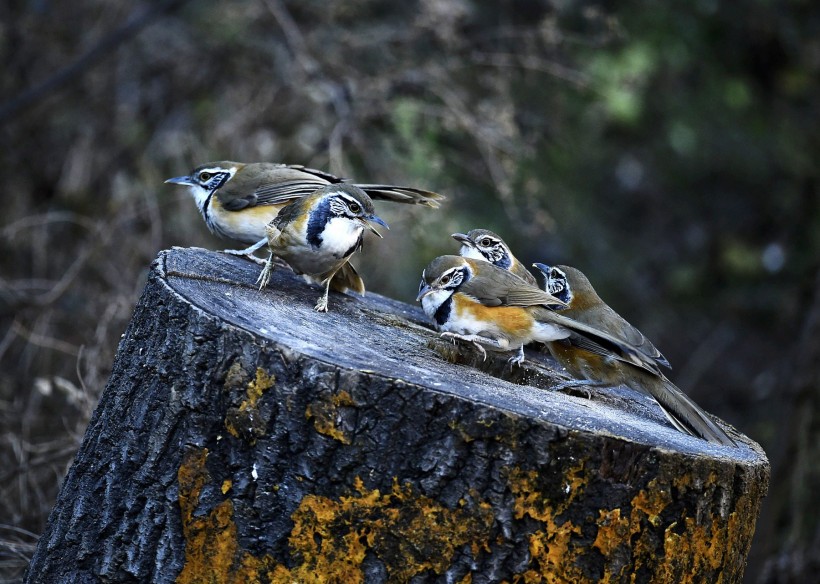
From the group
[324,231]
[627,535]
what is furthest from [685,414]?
[324,231]

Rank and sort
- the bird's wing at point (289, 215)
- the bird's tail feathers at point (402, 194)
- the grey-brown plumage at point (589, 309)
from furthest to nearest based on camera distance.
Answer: the bird's tail feathers at point (402, 194) → the bird's wing at point (289, 215) → the grey-brown plumage at point (589, 309)

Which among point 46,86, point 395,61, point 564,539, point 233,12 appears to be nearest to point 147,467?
point 564,539

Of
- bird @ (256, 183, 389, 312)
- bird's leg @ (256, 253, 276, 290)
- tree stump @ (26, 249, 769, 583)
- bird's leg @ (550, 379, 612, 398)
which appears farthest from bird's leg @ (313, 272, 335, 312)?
bird's leg @ (550, 379, 612, 398)

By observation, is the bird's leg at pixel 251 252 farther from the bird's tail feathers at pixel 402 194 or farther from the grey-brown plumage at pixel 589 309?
the grey-brown plumage at pixel 589 309

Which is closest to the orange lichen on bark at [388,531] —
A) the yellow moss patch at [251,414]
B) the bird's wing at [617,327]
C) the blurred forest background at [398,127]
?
the yellow moss patch at [251,414]

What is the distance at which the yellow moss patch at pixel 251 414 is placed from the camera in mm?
3059

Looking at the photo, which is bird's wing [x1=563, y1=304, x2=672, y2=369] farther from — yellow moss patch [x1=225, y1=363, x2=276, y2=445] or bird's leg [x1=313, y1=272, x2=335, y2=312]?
yellow moss patch [x1=225, y1=363, x2=276, y2=445]

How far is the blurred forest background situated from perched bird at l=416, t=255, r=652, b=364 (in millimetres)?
2344

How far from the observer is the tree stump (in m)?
2.99

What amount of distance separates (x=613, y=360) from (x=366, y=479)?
1431 millimetres

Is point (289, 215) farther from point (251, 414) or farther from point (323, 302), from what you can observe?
point (251, 414)

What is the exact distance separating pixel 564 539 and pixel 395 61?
5971 mm

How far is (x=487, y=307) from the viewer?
14.0ft

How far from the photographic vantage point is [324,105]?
821 centimetres
